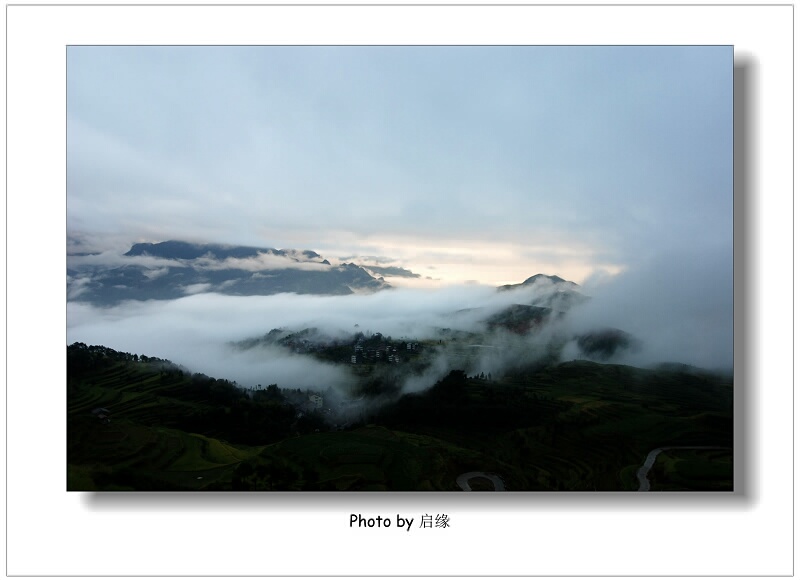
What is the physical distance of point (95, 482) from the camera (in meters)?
3.12

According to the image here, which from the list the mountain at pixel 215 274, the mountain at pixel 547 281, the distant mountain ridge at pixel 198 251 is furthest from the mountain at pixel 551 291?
the distant mountain ridge at pixel 198 251

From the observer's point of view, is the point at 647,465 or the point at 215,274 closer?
the point at 647,465

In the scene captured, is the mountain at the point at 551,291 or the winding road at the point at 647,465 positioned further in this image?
the mountain at the point at 551,291

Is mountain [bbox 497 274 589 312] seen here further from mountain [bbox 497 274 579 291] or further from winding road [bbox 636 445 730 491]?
winding road [bbox 636 445 730 491]

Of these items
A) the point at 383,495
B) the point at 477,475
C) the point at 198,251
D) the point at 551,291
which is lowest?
the point at 383,495

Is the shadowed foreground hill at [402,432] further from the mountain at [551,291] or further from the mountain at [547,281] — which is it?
the mountain at [547,281]

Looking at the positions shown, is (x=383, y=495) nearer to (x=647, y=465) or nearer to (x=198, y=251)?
(x=647, y=465)

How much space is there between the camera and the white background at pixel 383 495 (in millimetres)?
3066

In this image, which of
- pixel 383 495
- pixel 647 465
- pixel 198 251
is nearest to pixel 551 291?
pixel 647 465

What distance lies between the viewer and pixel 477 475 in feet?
10.3

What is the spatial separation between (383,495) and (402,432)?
51cm

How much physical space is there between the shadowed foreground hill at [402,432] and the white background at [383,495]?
153 millimetres
